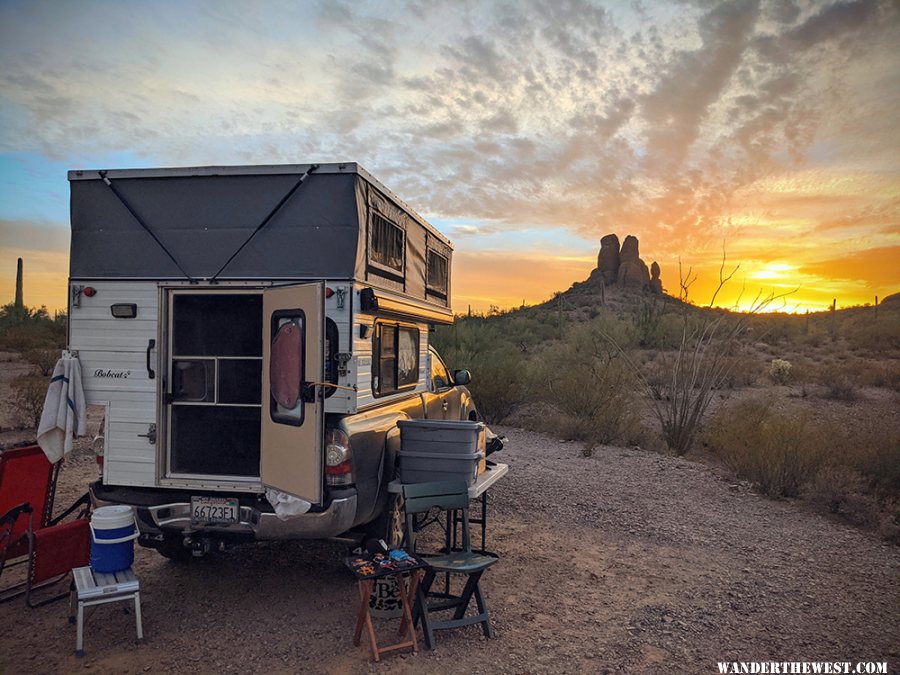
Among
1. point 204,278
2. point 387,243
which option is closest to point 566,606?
point 387,243

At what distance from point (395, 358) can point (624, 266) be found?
4392cm

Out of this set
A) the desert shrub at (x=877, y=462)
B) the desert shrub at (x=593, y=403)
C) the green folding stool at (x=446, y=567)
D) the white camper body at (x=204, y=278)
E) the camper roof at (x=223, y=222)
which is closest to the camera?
the green folding stool at (x=446, y=567)

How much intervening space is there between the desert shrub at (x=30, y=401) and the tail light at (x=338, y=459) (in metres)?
8.65

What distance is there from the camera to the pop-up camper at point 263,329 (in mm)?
4262

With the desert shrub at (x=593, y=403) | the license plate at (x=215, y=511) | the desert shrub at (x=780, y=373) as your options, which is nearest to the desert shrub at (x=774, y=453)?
the desert shrub at (x=593, y=403)

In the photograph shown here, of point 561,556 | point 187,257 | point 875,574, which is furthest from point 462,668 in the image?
point 875,574

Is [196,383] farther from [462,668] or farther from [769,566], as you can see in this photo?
[769,566]

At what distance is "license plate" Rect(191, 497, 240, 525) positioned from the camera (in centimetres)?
439

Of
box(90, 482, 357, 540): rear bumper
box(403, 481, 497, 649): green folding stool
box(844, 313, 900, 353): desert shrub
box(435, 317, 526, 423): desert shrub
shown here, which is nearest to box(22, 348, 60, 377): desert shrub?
box(435, 317, 526, 423): desert shrub

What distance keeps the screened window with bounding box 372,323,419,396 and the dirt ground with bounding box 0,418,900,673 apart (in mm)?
1556

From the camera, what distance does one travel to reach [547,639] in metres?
4.22

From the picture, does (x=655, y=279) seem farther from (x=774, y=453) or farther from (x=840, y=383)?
(x=774, y=453)

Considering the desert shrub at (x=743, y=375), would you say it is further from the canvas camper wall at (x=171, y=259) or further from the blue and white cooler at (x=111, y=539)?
the blue and white cooler at (x=111, y=539)

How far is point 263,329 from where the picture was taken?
454 cm
